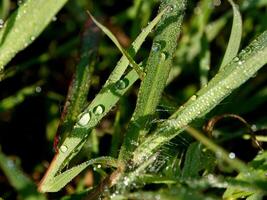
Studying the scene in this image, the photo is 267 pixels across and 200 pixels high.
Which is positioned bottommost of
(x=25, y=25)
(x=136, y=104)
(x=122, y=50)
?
(x=136, y=104)

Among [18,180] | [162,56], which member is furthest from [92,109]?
[18,180]

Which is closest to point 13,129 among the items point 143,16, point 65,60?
point 65,60

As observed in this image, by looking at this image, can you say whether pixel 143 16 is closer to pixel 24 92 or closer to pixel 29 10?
pixel 24 92

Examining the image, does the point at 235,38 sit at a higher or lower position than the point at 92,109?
lower

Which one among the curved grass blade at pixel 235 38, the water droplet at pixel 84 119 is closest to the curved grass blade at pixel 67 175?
the water droplet at pixel 84 119

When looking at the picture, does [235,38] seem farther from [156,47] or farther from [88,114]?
[88,114]

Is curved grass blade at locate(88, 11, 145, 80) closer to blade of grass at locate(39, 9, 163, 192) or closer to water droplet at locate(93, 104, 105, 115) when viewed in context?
blade of grass at locate(39, 9, 163, 192)

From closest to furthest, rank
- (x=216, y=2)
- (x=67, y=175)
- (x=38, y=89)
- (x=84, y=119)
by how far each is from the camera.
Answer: (x=67, y=175) < (x=84, y=119) < (x=38, y=89) < (x=216, y=2)
